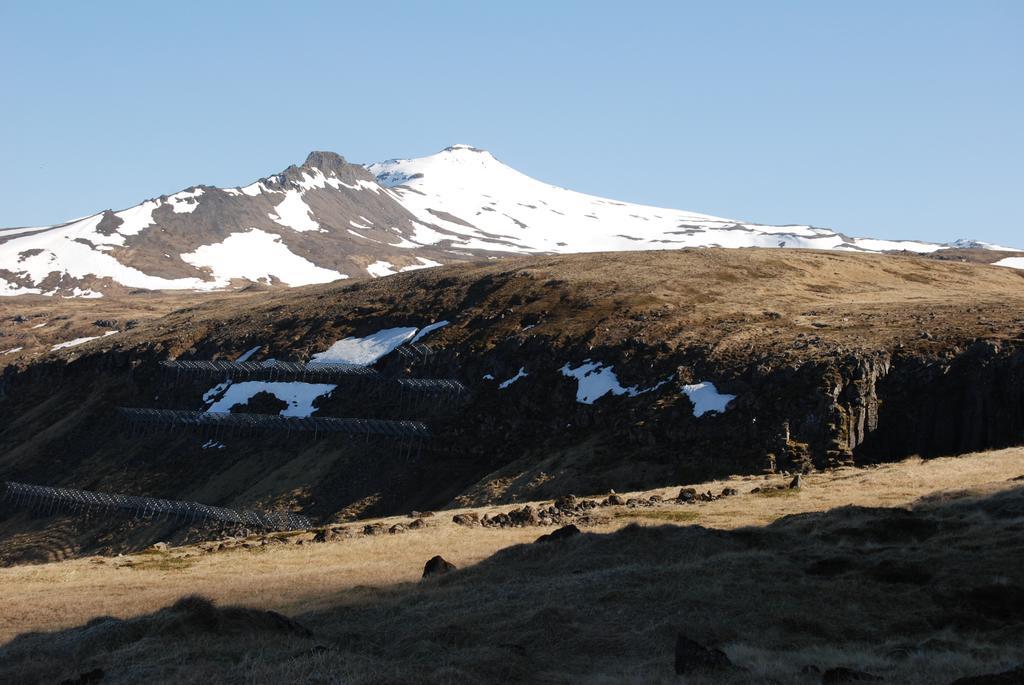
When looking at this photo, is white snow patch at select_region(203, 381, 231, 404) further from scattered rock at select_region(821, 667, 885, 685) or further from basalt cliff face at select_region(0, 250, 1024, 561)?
scattered rock at select_region(821, 667, 885, 685)

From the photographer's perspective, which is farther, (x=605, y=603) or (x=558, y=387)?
(x=558, y=387)

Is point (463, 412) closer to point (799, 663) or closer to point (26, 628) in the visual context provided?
point (26, 628)

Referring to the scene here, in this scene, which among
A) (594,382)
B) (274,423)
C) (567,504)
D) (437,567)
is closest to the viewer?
(437,567)

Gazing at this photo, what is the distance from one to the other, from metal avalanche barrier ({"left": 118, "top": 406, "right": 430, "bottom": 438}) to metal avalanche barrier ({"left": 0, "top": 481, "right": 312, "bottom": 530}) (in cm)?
1037

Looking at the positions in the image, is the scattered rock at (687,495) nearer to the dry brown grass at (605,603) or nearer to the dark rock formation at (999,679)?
the dry brown grass at (605,603)

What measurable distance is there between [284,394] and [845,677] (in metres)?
76.0

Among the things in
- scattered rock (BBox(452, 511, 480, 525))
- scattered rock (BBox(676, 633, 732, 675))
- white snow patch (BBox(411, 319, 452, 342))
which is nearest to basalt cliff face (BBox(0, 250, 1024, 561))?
white snow patch (BBox(411, 319, 452, 342))

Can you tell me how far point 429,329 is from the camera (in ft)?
302

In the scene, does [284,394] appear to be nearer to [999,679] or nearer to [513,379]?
[513,379]

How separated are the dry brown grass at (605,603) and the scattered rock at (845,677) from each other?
0.41 m

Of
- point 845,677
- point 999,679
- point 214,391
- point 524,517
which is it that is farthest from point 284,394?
point 999,679

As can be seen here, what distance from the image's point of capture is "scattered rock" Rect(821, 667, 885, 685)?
1755 centimetres

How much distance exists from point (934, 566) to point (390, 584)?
1611 cm

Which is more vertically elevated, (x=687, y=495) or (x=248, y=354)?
(x=248, y=354)
